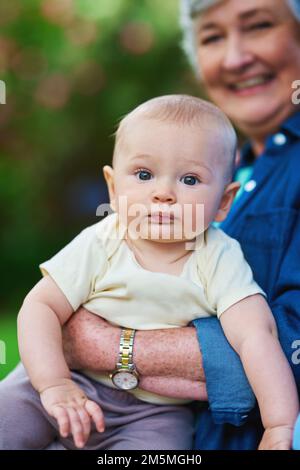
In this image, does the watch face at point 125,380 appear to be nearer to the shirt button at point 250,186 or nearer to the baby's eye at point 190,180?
the baby's eye at point 190,180

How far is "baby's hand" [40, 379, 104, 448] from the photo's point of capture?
4.50 feet

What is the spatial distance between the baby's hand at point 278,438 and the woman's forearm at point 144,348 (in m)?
0.25

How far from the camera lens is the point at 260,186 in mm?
2037

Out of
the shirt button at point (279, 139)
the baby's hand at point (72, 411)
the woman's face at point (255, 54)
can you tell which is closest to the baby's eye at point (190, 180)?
the baby's hand at point (72, 411)

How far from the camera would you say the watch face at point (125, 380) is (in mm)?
1606

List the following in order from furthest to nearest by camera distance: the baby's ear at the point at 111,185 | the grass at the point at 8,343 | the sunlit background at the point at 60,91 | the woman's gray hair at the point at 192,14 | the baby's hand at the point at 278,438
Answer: the sunlit background at the point at 60,91, the grass at the point at 8,343, the woman's gray hair at the point at 192,14, the baby's ear at the point at 111,185, the baby's hand at the point at 278,438

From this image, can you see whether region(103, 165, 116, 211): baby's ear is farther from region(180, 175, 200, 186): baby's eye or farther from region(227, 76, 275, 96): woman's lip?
region(227, 76, 275, 96): woman's lip

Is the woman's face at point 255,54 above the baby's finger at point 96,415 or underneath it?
above

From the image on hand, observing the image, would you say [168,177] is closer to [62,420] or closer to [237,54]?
[62,420]

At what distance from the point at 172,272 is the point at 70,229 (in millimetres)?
4652

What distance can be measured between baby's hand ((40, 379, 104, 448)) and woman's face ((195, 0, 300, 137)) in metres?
1.22

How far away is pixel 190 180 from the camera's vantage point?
1566 mm
